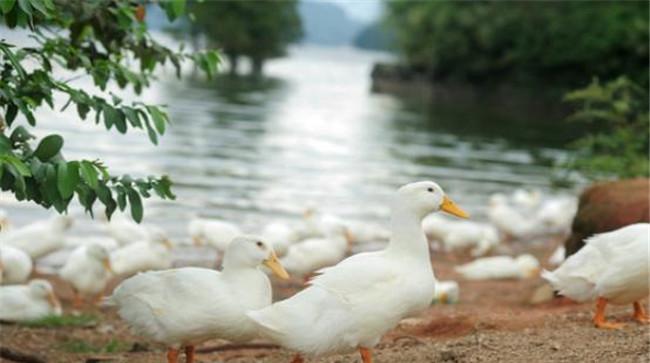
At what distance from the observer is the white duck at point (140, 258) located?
12234 mm

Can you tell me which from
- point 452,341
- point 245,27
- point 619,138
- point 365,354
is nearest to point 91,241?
point 619,138

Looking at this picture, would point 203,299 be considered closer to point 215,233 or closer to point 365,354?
point 365,354

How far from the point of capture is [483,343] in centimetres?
667

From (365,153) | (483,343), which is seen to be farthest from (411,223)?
(365,153)

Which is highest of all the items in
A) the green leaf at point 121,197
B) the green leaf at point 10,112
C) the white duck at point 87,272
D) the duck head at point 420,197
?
the duck head at point 420,197

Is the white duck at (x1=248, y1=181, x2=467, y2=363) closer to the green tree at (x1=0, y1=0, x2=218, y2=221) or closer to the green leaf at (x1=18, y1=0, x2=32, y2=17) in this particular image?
the green tree at (x1=0, y1=0, x2=218, y2=221)

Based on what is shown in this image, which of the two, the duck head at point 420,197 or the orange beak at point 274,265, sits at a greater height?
the duck head at point 420,197

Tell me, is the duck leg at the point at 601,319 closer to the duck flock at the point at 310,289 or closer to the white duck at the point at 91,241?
the duck flock at the point at 310,289

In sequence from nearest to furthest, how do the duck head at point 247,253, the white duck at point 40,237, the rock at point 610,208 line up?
the duck head at point 247,253 → the rock at point 610,208 → the white duck at point 40,237

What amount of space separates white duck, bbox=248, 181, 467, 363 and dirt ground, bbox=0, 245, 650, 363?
2.43 feet

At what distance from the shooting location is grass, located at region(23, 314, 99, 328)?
9.16 m

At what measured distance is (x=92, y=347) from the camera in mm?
8242

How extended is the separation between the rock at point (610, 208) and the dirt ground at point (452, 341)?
86 cm

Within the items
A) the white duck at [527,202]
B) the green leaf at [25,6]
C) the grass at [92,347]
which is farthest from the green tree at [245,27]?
the green leaf at [25,6]
